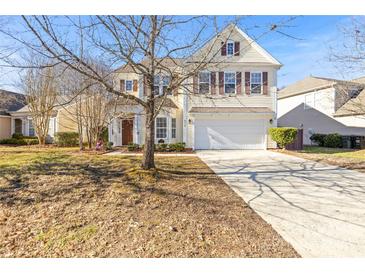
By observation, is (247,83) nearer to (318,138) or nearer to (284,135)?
(284,135)

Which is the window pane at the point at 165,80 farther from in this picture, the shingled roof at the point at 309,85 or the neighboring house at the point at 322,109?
the shingled roof at the point at 309,85

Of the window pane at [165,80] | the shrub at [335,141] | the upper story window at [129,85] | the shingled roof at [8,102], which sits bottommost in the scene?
the shrub at [335,141]

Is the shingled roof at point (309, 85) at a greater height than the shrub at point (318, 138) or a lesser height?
greater

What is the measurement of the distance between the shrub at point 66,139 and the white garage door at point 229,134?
992cm

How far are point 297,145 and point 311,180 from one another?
935 cm

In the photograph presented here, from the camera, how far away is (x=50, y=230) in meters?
3.38

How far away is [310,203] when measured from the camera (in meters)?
4.67

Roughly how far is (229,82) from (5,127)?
2323 cm

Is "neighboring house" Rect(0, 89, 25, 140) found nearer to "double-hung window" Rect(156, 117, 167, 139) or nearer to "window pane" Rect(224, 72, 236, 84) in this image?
"double-hung window" Rect(156, 117, 167, 139)

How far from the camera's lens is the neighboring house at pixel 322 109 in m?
17.3

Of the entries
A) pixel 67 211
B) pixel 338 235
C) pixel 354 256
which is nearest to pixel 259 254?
pixel 354 256

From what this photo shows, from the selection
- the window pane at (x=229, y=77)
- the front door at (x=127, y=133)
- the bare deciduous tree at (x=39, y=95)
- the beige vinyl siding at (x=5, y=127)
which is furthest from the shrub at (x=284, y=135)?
the beige vinyl siding at (x=5, y=127)

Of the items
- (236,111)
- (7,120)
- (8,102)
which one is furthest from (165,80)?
(7,120)
